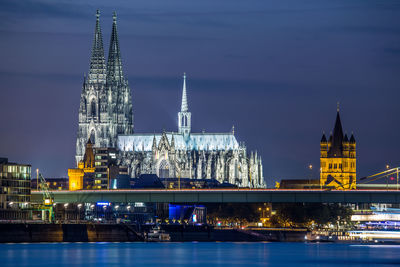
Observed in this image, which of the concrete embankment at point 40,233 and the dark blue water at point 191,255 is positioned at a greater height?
the concrete embankment at point 40,233

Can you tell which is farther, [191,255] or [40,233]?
[40,233]

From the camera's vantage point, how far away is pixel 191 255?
171m

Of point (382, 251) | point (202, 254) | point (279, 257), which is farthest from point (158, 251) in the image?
point (382, 251)

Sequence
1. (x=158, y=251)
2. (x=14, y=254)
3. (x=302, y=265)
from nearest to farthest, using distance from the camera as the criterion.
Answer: (x=302, y=265)
(x=14, y=254)
(x=158, y=251)

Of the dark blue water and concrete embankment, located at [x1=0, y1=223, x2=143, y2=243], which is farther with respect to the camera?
concrete embankment, located at [x1=0, y1=223, x2=143, y2=243]

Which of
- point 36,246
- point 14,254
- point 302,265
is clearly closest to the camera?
point 302,265

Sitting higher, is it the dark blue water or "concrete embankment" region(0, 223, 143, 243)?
"concrete embankment" region(0, 223, 143, 243)

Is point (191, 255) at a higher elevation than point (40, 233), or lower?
lower

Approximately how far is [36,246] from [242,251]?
32.5 metres

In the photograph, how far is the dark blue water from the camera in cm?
15562

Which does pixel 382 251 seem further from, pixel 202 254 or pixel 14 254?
pixel 14 254

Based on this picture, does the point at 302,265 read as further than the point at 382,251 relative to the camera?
No

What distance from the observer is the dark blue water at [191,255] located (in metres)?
156

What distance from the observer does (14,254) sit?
547 feet
